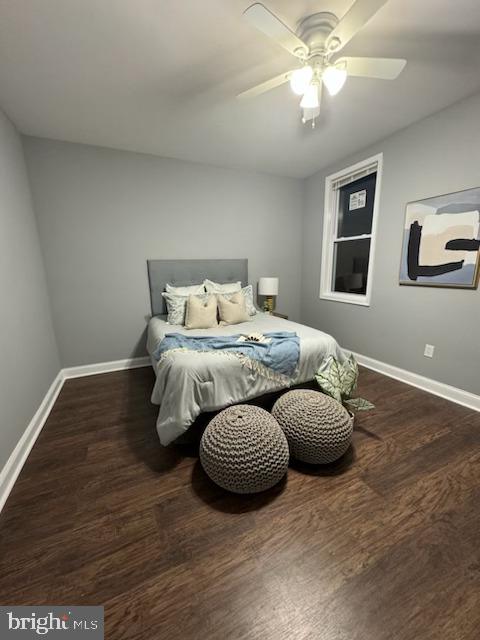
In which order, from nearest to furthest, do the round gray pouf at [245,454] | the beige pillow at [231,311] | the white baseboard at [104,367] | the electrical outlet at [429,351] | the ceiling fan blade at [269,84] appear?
1. the round gray pouf at [245,454]
2. the ceiling fan blade at [269,84]
3. the electrical outlet at [429,351]
4. the beige pillow at [231,311]
5. the white baseboard at [104,367]

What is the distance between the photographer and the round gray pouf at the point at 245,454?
1.31 meters

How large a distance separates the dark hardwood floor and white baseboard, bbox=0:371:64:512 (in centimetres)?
5

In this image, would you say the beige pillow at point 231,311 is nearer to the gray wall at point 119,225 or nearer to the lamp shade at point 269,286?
the lamp shade at point 269,286

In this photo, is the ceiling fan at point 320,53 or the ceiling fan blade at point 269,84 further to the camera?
the ceiling fan blade at point 269,84

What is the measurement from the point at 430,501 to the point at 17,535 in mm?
2103

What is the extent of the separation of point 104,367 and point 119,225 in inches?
67.3

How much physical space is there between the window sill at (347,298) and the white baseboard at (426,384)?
0.67 m

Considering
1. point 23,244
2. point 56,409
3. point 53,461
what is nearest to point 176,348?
point 53,461

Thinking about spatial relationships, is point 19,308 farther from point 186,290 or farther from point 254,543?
point 254,543

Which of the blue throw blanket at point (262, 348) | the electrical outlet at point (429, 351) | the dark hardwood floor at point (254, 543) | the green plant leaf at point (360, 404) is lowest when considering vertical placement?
the dark hardwood floor at point (254, 543)

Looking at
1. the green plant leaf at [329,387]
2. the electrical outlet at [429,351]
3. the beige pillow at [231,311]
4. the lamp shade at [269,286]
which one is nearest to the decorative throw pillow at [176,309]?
the beige pillow at [231,311]

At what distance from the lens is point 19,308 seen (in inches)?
79.1

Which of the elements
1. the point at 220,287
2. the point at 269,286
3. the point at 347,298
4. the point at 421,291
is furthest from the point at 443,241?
the point at 220,287

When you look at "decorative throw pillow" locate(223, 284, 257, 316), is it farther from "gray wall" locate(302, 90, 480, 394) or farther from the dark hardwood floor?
the dark hardwood floor
